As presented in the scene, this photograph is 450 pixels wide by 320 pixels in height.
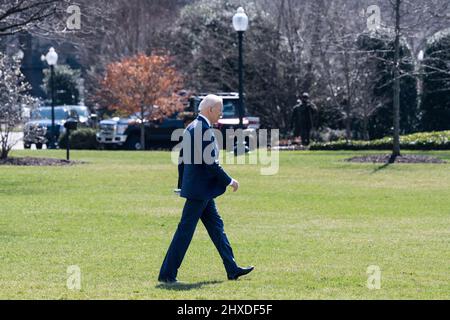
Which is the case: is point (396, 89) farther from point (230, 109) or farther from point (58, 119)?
point (58, 119)

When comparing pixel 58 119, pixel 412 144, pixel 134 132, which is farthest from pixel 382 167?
pixel 58 119

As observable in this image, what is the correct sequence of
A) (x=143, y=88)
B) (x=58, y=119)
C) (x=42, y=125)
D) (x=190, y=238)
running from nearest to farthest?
(x=190, y=238) < (x=143, y=88) < (x=42, y=125) < (x=58, y=119)

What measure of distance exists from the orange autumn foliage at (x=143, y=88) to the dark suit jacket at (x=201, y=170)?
2929 cm

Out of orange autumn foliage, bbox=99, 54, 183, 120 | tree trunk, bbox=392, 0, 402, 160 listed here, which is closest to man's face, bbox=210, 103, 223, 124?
tree trunk, bbox=392, 0, 402, 160

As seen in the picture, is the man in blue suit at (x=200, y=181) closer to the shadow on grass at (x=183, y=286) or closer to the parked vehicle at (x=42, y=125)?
the shadow on grass at (x=183, y=286)

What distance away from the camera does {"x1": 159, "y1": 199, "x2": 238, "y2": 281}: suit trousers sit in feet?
36.7

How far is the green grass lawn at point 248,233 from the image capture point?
10.9 metres

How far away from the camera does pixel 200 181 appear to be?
11156 mm

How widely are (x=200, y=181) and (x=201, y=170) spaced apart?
111 mm

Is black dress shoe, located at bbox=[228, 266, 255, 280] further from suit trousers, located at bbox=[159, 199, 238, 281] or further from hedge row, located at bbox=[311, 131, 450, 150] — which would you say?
hedge row, located at bbox=[311, 131, 450, 150]

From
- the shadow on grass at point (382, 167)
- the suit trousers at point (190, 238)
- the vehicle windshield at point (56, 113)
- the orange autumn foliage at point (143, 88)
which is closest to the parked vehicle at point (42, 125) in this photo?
the vehicle windshield at point (56, 113)

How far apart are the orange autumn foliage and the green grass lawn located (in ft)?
45.3

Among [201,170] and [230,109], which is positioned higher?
[230,109]

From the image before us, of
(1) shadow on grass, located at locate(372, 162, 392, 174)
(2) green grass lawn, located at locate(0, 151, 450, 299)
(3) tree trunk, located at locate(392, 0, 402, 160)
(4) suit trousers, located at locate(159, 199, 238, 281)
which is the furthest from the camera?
(3) tree trunk, located at locate(392, 0, 402, 160)
